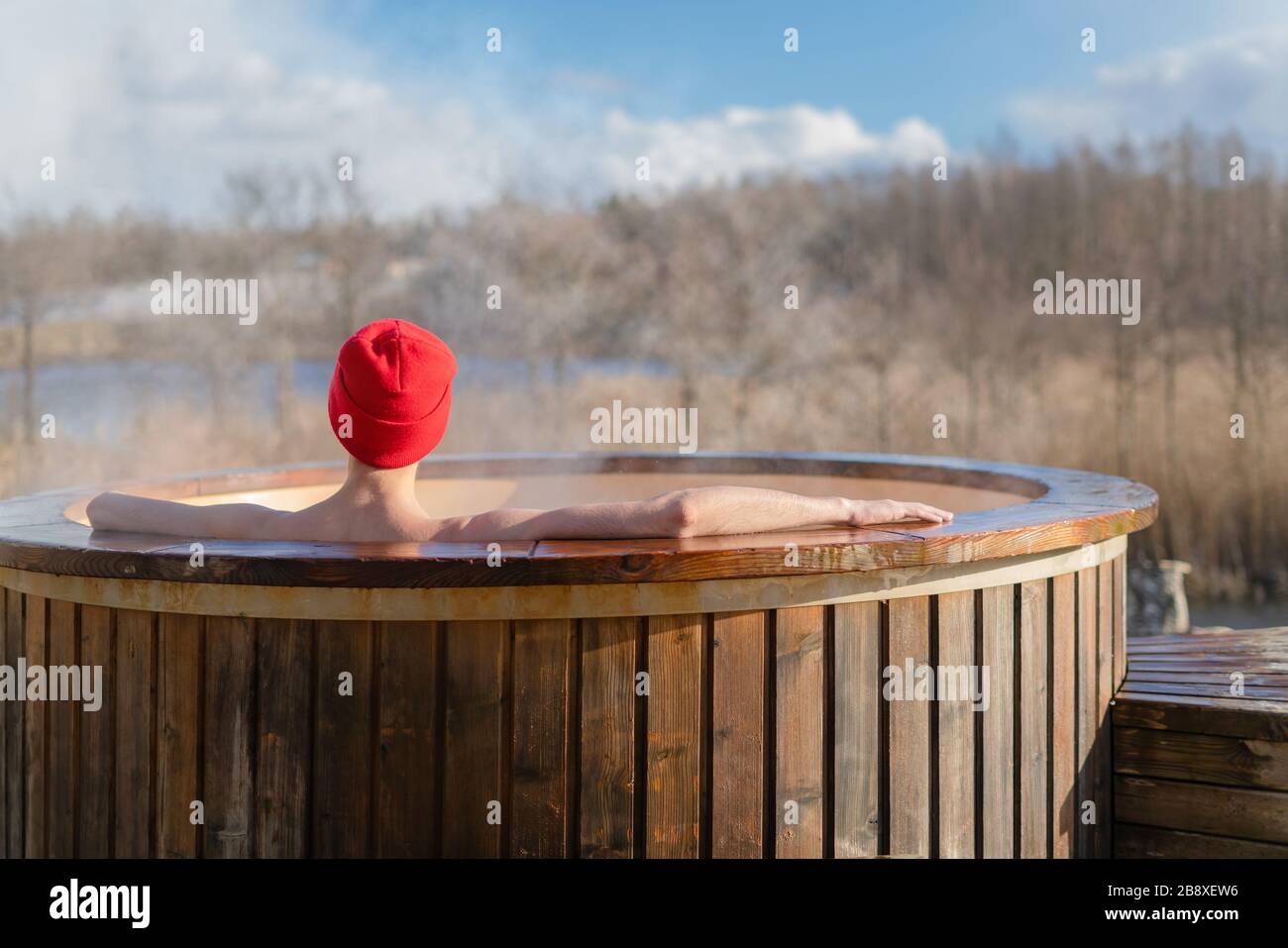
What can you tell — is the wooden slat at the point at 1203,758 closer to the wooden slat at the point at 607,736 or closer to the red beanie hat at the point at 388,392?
the wooden slat at the point at 607,736

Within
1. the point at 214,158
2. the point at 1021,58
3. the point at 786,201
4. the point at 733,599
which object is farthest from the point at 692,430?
the point at 733,599

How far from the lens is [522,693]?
1996 mm

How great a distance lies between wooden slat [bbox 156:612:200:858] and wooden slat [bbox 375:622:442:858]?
0.36m

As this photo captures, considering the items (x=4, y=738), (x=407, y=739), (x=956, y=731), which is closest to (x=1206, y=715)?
(x=956, y=731)

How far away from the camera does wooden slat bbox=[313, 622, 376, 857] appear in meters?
2.00

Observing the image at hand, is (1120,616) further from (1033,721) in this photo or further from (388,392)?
(388,392)

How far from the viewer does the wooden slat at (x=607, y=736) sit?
2.00 meters

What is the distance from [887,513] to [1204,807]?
1.23 m

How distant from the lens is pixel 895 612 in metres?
2.17

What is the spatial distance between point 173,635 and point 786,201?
11.9m

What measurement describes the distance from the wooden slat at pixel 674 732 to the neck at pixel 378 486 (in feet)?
2.05

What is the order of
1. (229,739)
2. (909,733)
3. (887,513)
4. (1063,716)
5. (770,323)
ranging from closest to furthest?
(229,739) < (909,733) < (887,513) < (1063,716) < (770,323)

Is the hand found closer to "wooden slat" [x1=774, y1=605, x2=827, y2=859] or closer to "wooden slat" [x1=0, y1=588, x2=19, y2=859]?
"wooden slat" [x1=774, y1=605, x2=827, y2=859]
